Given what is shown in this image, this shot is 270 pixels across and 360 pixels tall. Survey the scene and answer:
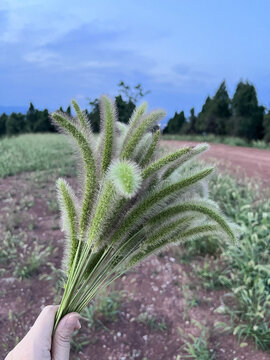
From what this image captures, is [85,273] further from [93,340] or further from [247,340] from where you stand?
[247,340]

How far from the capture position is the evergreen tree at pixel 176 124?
10516mm

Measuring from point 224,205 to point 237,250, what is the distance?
0.71 meters

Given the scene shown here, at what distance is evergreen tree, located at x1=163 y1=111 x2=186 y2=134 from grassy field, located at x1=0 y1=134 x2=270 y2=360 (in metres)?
6.15

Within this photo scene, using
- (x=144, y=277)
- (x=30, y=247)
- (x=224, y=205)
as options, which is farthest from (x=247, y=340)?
(x=30, y=247)

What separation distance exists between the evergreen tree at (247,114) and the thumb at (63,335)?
9021 millimetres

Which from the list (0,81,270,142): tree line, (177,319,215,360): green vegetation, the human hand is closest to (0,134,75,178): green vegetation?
(0,81,270,142): tree line

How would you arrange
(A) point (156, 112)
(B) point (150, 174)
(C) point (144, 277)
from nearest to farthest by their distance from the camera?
(B) point (150, 174)
(A) point (156, 112)
(C) point (144, 277)

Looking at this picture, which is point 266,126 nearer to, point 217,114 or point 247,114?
point 247,114

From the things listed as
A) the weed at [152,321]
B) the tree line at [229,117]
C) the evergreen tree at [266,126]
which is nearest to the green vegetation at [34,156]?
the tree line at [229,117]

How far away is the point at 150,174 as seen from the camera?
1062 millimetres

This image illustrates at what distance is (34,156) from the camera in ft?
25.2

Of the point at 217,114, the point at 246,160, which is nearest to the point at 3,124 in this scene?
the point at 217,114

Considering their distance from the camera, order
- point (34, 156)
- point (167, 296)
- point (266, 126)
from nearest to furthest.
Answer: point (167, 296) → point (34, 156) → point (266, 126)

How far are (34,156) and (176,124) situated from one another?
4.52 meters
